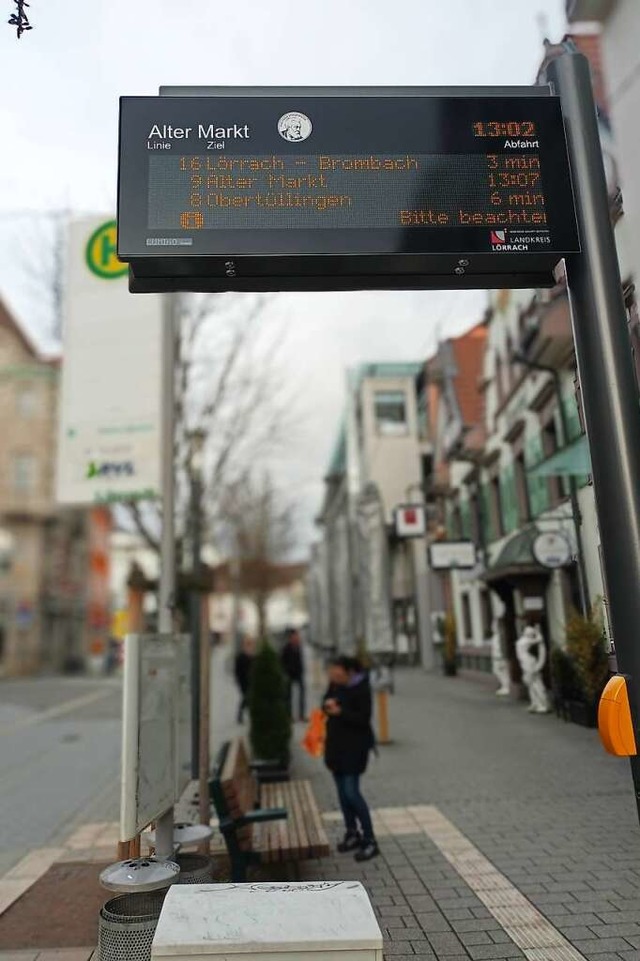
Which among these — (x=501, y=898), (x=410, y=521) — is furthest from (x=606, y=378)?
(x=410, y=521)

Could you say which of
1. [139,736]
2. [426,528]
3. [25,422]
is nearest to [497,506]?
[426,528]

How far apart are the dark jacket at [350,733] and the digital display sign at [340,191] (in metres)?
4.11

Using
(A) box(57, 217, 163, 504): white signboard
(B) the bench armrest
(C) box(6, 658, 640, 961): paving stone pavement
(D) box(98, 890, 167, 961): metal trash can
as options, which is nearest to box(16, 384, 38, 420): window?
(A) box(57, 217, 163, 504): white signboard

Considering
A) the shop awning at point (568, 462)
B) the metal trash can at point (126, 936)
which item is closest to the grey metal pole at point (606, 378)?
the metal trash can at point (126, 936)

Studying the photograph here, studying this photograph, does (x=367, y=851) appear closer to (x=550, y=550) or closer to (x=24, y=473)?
(x=550, y=550)

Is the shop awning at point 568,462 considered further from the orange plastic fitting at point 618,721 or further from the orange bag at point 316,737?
the orange plastic fitting at point 618,721

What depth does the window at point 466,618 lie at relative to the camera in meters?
26.4

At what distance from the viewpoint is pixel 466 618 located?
26.8 meters

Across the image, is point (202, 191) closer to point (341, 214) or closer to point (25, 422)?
point (341, 214)

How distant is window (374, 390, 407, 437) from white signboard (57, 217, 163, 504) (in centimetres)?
2789

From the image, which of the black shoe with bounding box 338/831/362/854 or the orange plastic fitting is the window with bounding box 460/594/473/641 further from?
the orange plastic fitting

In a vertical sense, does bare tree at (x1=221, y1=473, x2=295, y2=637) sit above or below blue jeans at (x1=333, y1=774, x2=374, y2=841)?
above

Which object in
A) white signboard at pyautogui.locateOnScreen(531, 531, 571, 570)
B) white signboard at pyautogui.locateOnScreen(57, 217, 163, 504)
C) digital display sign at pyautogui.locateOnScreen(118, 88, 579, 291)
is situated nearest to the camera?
digital display sign at pyautogui.locateOnScreen(118, 88, 579, 291)

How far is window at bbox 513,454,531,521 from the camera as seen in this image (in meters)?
19.3
